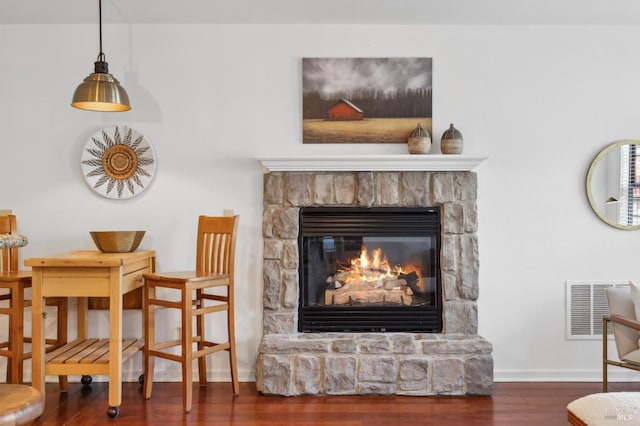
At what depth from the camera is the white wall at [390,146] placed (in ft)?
11.8

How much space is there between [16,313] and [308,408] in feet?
5.88

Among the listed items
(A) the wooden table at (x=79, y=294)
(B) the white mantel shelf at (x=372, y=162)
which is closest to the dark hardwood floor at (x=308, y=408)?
(A) the wooden table at (x=79, y=294)

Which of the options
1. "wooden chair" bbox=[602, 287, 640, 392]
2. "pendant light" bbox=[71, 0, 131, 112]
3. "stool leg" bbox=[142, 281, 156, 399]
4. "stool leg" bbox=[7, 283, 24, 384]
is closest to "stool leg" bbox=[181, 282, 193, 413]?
"stool leg" bbox=[142, 281, 156, 399]

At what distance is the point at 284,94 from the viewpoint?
3623mm

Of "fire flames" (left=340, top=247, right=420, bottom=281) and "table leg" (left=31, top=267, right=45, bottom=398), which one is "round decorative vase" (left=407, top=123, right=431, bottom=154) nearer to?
"fire flames" (left=340, top=247, right=420, bottom=281)

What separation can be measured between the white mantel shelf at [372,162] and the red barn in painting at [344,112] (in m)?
0.35

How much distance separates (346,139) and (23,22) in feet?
7.62

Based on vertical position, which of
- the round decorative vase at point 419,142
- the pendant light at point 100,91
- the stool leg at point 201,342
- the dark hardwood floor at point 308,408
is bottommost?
the dark hardwood floor at point 308,408

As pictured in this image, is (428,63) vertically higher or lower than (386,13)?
lower

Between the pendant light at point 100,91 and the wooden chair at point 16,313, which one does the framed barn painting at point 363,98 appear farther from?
the wooden chair at point 16,313

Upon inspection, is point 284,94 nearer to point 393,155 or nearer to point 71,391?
point 393,155

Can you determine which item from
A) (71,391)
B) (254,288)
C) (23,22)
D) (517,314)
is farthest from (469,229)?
(23,22)

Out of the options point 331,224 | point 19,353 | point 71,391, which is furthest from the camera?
point 331,224

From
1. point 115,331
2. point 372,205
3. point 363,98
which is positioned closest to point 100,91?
point 115,331
